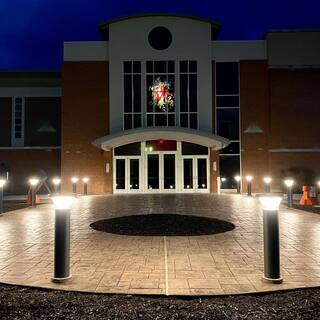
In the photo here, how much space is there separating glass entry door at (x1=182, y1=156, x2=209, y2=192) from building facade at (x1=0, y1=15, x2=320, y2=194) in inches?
2.9

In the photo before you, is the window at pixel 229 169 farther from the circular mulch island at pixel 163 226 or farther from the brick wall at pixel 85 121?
the circular mulch island at pixel 163 226

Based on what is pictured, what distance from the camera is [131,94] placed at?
27.2 metres

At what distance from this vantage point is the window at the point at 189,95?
27.1 metres

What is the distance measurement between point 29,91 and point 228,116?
16400 millimetres

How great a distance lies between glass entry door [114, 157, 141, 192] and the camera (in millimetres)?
27141

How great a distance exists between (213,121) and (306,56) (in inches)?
329

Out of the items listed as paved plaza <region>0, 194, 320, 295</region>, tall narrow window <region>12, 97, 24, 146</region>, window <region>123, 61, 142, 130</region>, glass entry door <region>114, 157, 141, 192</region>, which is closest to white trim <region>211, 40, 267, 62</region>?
window <region>123, 61, 142, 130</region>

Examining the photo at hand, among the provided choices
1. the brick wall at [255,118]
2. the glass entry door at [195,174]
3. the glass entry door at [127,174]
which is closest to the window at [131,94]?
the glass entry door at [127,174]

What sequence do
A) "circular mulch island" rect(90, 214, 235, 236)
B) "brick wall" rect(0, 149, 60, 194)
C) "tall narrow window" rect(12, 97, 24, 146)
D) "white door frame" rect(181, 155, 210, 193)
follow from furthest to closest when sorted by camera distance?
"tall narrow window" rect(12, 97, 24, 146)
"brick wall" rect(0, 149, 60, 194)
"white door frame" rect(181, 155, 210, 193)
"circular mulch island" rect(90, 214, 235, 236)

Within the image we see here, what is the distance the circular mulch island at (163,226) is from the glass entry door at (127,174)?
1548 centimetres

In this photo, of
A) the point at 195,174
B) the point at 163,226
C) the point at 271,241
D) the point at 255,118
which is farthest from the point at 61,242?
the point at 255,118

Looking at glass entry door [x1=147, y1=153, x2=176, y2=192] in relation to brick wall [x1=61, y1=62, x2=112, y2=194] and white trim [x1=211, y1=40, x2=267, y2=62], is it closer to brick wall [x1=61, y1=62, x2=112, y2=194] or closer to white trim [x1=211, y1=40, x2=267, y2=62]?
brick wall [x1=61, y1=62, x2=112, y2=194]

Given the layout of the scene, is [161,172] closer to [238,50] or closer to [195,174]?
[195,174]

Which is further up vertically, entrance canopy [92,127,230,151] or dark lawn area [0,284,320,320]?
entrance canopy [92,127,230,151]
